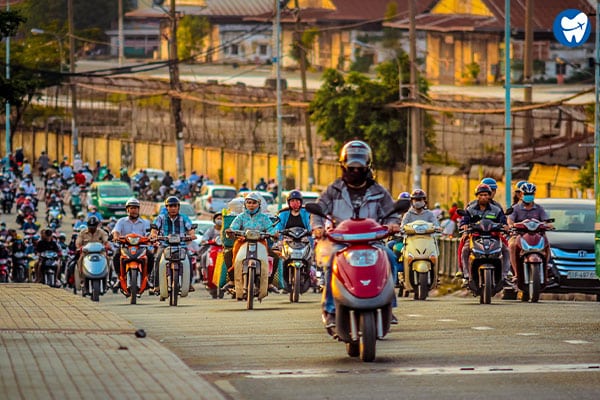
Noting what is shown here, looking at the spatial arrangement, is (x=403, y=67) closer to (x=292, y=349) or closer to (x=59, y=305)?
(x=59, y=305)

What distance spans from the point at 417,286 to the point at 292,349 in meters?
10.3

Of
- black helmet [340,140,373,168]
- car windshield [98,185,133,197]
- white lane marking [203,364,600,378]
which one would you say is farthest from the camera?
car windshield [98,185,133,197]

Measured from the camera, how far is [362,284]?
14.9 m

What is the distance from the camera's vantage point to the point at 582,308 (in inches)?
884

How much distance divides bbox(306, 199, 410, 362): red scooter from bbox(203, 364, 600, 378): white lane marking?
2.09 feet

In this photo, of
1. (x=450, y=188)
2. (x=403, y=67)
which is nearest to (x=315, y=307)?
(x=450, y=188)

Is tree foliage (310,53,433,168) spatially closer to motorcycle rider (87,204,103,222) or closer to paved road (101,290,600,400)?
motorcycle rider (87,204,103,222)

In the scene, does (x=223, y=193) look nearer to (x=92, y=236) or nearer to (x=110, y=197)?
(x=110, y=197)

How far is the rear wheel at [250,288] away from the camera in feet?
76.5

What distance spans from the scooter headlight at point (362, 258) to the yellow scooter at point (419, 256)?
11.1 meters

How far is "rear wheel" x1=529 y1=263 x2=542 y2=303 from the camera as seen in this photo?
24.6 meters

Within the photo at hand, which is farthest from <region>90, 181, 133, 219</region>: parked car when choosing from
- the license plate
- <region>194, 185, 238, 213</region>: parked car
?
the license plate

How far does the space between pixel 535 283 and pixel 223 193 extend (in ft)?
137

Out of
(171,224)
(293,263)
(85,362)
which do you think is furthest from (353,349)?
(171,224)
